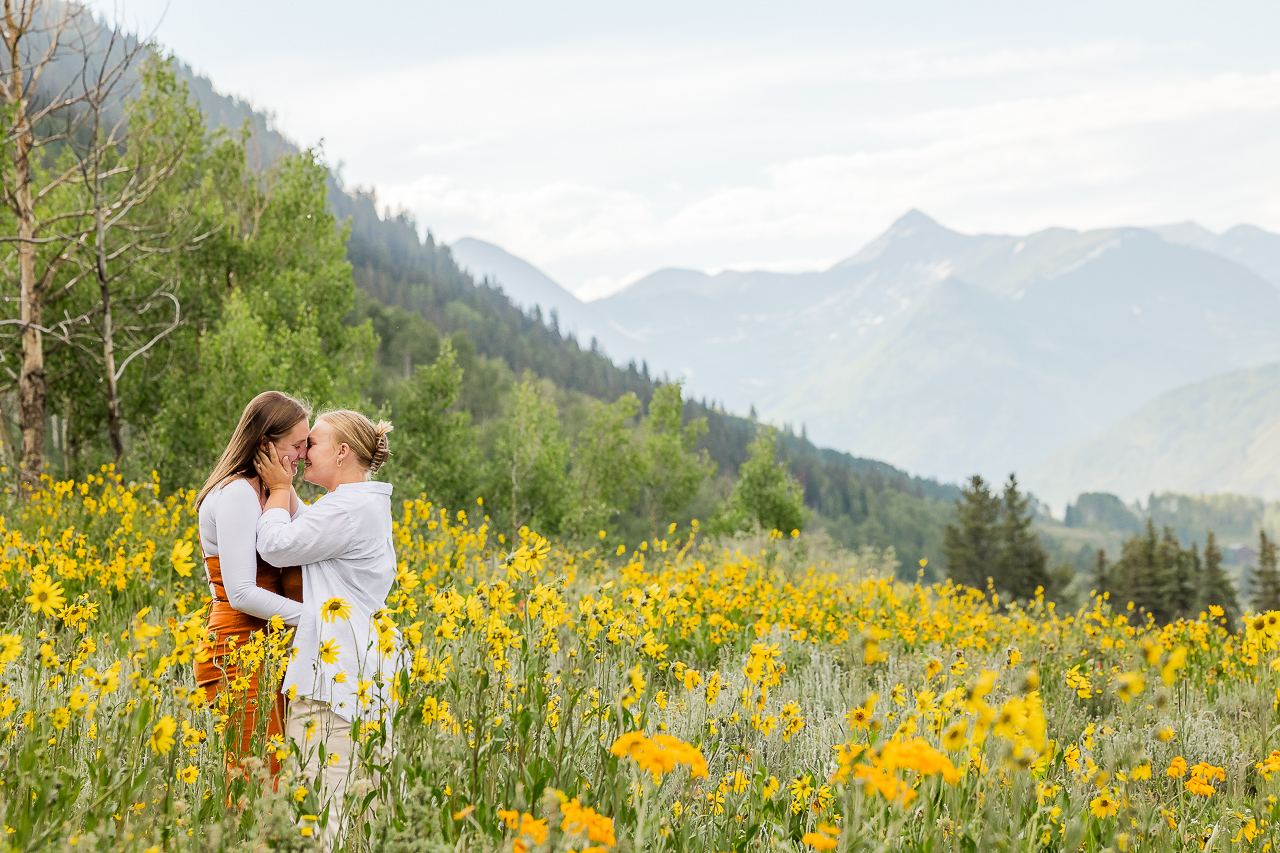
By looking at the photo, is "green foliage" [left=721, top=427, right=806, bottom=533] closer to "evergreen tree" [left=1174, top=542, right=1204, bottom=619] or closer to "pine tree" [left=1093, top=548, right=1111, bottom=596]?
"evergreen tree" [left=1174, top=542, right=1204, bottom=619]

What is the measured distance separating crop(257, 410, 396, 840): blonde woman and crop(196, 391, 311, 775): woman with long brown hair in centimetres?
6

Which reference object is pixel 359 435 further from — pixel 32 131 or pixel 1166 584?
pixel 1166 584

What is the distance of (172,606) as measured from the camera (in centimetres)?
574

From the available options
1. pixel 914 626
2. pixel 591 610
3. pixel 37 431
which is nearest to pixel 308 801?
pixel 591 610

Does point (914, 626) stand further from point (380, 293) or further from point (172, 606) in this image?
point (380, 293)

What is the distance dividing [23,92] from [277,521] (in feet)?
37.9

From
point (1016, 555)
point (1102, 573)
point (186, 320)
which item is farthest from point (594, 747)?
point (1016, 555)

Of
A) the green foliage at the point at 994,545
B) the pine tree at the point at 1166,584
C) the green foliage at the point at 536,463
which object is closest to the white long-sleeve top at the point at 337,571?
the green foliage at the point at 536,463

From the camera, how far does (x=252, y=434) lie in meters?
3.24

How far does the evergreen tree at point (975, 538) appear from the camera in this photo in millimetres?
55750

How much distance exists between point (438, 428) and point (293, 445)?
25.4 m

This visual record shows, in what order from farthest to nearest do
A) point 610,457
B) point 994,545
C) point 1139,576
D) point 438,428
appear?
1. point 994,545
2. point 1139,576
3. point 610,457
4. point 438,428

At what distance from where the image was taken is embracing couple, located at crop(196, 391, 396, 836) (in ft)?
9.50

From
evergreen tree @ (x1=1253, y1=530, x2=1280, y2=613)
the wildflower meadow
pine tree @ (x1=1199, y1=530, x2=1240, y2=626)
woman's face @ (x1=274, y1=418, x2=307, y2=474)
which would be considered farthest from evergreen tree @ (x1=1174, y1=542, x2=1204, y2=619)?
woman's face @ (x1=274, y1=418, x2=307, y2=474)
